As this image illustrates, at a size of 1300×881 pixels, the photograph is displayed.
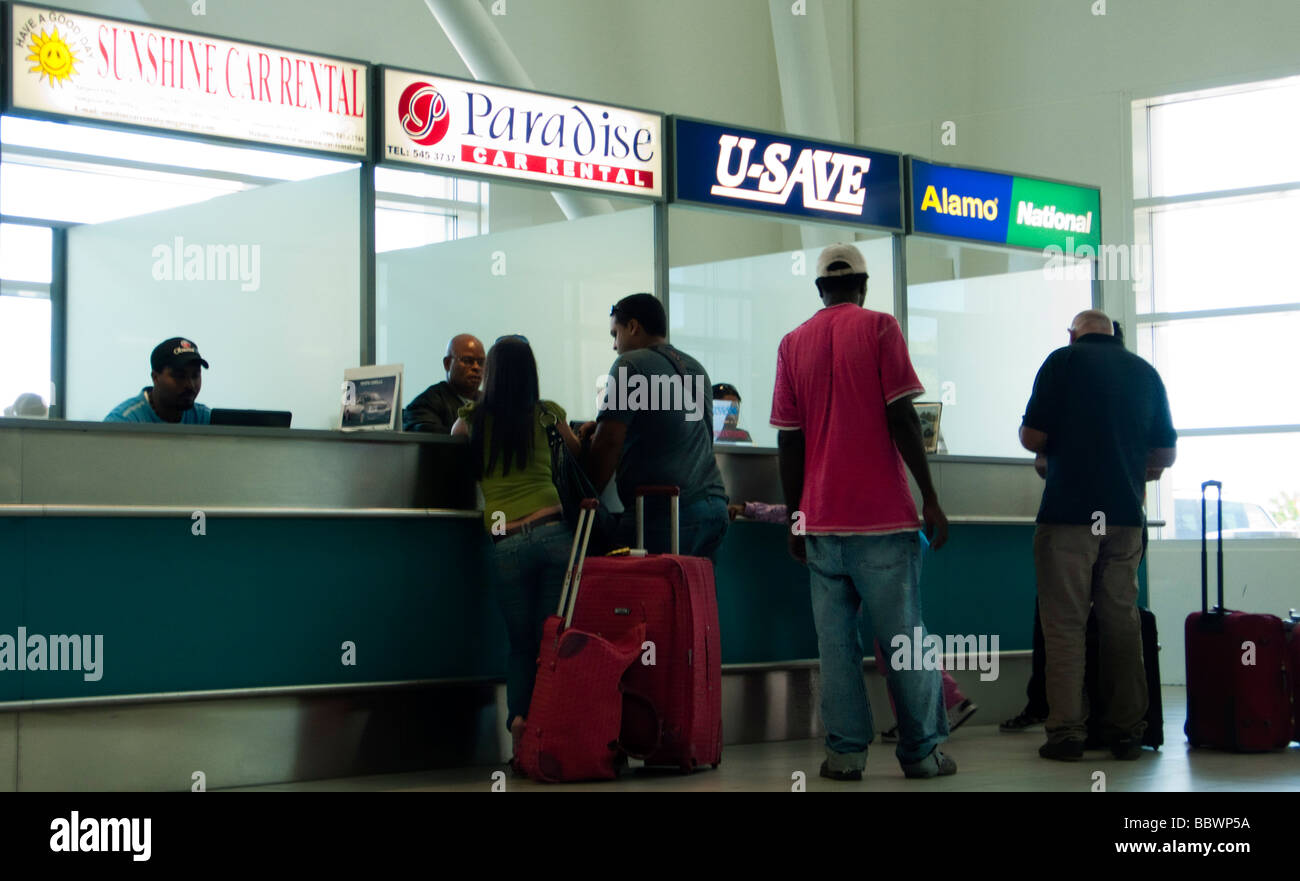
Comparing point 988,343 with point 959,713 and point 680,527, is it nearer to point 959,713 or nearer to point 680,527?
point 959,713

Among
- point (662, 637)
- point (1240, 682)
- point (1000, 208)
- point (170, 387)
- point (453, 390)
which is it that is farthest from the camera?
point (1000, 208)

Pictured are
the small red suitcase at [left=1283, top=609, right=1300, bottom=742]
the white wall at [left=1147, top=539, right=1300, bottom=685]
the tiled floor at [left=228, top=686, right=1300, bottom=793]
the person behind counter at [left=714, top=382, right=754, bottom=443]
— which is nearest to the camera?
the tiled floor at [left=228, top=686, right=1300, bottom=793]

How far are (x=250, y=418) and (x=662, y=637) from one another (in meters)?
1.52

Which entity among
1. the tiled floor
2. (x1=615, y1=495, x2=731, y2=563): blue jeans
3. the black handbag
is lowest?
the tiled floor

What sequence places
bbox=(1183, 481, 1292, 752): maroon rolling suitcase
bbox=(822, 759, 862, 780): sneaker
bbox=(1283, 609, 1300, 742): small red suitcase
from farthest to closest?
bbox=(1283, 609, 1300, 742): small red suitcase, bbox=(1183, 481, 1292, 752): maroon rolling suitcase, bbox=(822, 759, 862, 780): sneaker

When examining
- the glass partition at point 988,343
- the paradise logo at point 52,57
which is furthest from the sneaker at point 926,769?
the glass partition at point 988,343

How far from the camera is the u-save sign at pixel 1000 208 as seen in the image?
22.1 feet

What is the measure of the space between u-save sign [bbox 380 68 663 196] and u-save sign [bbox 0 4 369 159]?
0.57 feet

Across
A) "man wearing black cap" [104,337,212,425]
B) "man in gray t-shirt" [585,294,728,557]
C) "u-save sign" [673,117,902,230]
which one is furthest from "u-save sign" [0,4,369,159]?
"u-save sign" [673,117,902,230]

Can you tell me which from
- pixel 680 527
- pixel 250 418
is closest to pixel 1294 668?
pixel 680 527

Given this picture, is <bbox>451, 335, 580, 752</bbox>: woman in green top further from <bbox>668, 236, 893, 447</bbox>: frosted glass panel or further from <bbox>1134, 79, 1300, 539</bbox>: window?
<bbox>1134, 79, 1300, 539</bbox>: window

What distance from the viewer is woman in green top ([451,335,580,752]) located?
467 centimetres

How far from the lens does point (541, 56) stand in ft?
36.4

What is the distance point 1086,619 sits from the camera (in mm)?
4859
